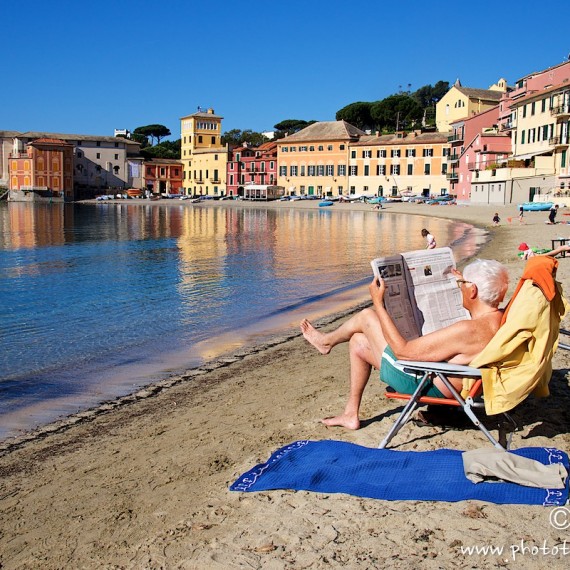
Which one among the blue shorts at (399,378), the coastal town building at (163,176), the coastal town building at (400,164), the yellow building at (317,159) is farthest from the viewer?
the coastal town building at (163,176)

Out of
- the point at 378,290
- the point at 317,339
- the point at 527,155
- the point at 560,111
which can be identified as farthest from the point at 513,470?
the point at 527,155

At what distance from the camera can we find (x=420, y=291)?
16.8ft

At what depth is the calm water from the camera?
8.26 meters

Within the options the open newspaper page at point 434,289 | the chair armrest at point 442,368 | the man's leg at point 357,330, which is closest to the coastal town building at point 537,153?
the open newspaper page at point 434,289

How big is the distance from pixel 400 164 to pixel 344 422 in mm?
82184

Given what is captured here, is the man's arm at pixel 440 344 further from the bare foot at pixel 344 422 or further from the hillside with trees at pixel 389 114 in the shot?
the hillside with trees at pixel 389 114

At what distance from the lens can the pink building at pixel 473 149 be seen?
64.1 m

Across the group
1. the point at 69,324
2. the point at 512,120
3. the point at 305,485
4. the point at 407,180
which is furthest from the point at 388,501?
the point at 407,180

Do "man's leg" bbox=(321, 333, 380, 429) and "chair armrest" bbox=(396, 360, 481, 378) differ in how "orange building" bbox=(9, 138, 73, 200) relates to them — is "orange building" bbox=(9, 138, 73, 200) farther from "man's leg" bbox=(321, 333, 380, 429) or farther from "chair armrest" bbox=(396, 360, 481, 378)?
"chair armrest" bbox=(396, 360, 481, 378)

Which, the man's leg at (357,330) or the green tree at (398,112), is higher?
the green tree at (398,112)

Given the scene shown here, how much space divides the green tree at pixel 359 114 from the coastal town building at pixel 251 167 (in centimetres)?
2121

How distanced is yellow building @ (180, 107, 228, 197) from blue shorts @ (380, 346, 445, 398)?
329ft

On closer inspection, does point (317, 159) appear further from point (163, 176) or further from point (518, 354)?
point (518, 354)

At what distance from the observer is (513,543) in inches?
126
